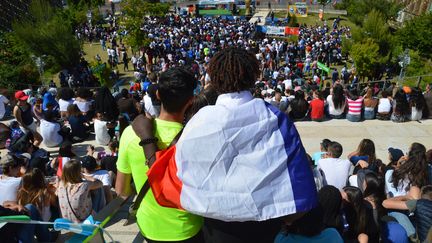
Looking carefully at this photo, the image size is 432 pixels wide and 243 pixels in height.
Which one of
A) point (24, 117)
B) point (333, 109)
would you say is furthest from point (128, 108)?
point (333, 109)

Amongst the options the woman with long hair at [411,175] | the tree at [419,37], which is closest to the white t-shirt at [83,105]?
the woman with long hair at [411,175]

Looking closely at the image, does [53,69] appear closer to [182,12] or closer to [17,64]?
[17,64]

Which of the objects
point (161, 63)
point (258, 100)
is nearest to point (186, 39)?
point (161, 63)

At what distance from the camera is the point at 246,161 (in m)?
2.13

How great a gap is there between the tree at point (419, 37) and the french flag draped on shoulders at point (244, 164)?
28.3m

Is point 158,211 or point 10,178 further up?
point 158,211

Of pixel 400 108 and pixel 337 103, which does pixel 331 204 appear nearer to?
pixel 337 103

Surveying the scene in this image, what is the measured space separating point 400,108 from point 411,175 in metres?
4.97

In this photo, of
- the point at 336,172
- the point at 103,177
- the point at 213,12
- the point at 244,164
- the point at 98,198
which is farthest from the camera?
the point at 213,12

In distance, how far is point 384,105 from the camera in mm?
9836

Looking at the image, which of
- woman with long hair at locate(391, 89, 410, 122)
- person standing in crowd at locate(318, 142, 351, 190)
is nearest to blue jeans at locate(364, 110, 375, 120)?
woman with long hair at locate(391, 89, 410, 122)

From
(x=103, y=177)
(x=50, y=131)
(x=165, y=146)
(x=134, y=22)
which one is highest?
(x=165, y=146)

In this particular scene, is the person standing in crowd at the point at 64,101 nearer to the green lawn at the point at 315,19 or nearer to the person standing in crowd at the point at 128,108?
the person standing in crowd at the point at 128,108

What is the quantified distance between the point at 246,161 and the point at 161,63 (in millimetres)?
23188
